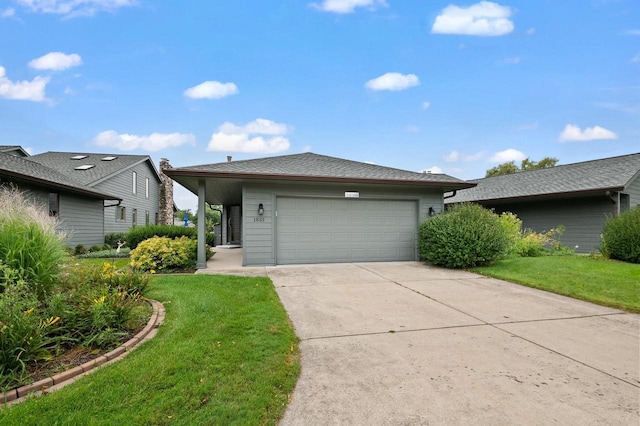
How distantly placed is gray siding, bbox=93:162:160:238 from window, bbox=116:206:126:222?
178mm

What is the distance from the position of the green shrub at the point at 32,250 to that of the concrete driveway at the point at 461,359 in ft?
9.76

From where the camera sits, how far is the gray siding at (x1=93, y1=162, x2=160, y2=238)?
16672 mm

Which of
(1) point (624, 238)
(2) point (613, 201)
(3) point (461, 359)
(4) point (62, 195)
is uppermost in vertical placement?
(4) point (62, 195)

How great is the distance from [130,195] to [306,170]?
1508 cm

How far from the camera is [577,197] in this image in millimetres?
11859

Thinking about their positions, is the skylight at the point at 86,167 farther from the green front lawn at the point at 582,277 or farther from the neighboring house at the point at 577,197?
the neighboring house at the point at 577,197

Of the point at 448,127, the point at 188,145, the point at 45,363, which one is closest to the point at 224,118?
the point at 188,145

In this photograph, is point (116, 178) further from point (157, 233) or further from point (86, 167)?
point (157, 233)

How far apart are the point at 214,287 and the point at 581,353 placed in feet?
17.3

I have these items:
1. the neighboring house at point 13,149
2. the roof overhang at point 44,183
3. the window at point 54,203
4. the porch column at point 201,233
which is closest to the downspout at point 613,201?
the porch column at point 201,233

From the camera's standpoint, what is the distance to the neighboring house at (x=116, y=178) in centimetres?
1638

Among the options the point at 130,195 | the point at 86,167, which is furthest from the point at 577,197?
the point at 86,167

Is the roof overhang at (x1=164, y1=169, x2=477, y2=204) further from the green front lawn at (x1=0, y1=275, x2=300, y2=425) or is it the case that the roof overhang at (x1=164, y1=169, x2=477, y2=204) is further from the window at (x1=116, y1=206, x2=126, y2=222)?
the window at (x1=116, y1=206, x2=126, y2=222)

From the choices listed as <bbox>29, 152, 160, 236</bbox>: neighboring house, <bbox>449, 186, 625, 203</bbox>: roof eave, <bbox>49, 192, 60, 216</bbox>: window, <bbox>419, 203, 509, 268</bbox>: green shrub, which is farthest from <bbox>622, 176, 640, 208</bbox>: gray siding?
<bbox>29, 152, 160, 236</bbox>: neighboring house
